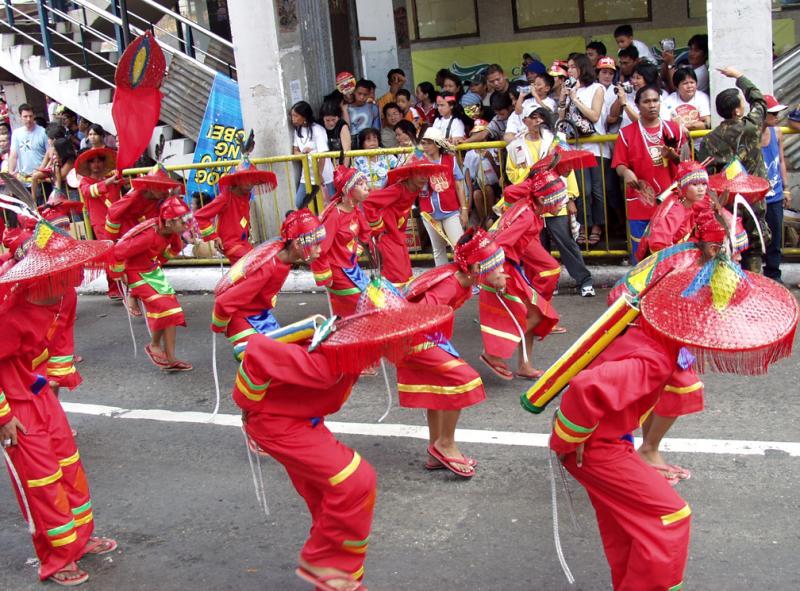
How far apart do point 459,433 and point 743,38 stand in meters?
5.06

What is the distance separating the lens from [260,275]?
6152 millimetres

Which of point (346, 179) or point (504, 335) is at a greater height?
point (346, 179)

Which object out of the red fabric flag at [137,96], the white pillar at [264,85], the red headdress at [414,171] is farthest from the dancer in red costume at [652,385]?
the white pillar at [264,85]

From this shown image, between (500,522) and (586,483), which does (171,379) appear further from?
(586,483)

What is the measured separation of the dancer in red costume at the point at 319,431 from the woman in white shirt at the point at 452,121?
6417mm

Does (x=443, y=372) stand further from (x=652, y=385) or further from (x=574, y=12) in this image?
(x=574, y=12)

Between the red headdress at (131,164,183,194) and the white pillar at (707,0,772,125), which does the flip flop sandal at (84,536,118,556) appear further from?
the white pillar at (707,0,772,125)

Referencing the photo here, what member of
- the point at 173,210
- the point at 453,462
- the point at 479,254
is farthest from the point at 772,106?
the point at 173,210

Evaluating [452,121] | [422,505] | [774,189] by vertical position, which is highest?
[452,121]

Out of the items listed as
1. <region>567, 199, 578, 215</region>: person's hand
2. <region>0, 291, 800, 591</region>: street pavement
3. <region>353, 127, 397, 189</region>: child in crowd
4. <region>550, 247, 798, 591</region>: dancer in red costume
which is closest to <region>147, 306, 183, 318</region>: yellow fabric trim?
<region>0, 291, 800, 591</region>: street pavement

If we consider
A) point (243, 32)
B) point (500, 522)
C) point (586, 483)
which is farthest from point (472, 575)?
point (243, 32)

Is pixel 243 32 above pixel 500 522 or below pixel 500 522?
above

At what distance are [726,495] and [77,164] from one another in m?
7.19

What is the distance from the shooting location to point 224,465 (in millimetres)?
6148
